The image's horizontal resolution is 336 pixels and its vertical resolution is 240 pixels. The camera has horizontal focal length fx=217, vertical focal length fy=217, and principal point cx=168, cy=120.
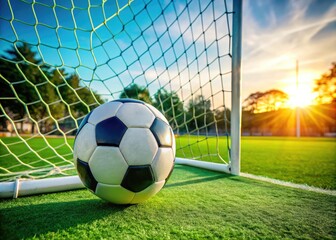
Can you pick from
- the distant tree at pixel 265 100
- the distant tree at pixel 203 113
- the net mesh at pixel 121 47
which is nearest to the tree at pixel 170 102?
the net mesh at pixel 121 47

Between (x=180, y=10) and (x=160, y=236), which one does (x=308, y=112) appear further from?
(x=160, y=236)

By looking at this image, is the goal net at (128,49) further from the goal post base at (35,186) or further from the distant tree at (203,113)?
the goal post base at (35,186)

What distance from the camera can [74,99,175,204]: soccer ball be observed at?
132 cm

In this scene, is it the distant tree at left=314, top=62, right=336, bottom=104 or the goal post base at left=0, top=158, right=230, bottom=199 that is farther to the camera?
the distant tree at left=314, top=62, right=336, bottom=104

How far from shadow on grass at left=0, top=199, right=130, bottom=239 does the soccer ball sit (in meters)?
0.13

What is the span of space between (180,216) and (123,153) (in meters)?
0.52

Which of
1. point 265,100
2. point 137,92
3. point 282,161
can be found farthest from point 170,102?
point 265,100

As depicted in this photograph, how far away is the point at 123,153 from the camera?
52.0 inches

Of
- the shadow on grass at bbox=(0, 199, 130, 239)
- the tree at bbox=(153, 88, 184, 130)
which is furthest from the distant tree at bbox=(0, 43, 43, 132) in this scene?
the shadow on grass at bbox=(0, 199, 130, 239)

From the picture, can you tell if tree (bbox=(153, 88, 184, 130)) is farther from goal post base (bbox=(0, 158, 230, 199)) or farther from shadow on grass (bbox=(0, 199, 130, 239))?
shadow on grass (bbox=(0, 199, 130, 239))

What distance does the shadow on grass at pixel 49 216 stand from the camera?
1.15 m

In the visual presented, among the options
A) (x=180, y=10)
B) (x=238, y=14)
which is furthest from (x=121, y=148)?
(x=180, y=10)

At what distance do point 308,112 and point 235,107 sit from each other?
36380 millimetres

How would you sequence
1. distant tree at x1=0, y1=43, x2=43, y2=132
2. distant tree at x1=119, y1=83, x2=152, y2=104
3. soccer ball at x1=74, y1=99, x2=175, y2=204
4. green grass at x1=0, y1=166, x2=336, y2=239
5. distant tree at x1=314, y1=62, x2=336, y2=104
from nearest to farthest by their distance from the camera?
1. green grass at x1=0, y1=166, x2=336, y2=239
2. soccer ball at x1=74, y1=99, x2=175, y2=204
3. distant tree at x1=119, y1=83, x2=152, y2=104
4. distant tree at x1=0, y1=43, x2=43, y2=132
5. distant tree at x1=314, y1=62, x2=336, y2=104
